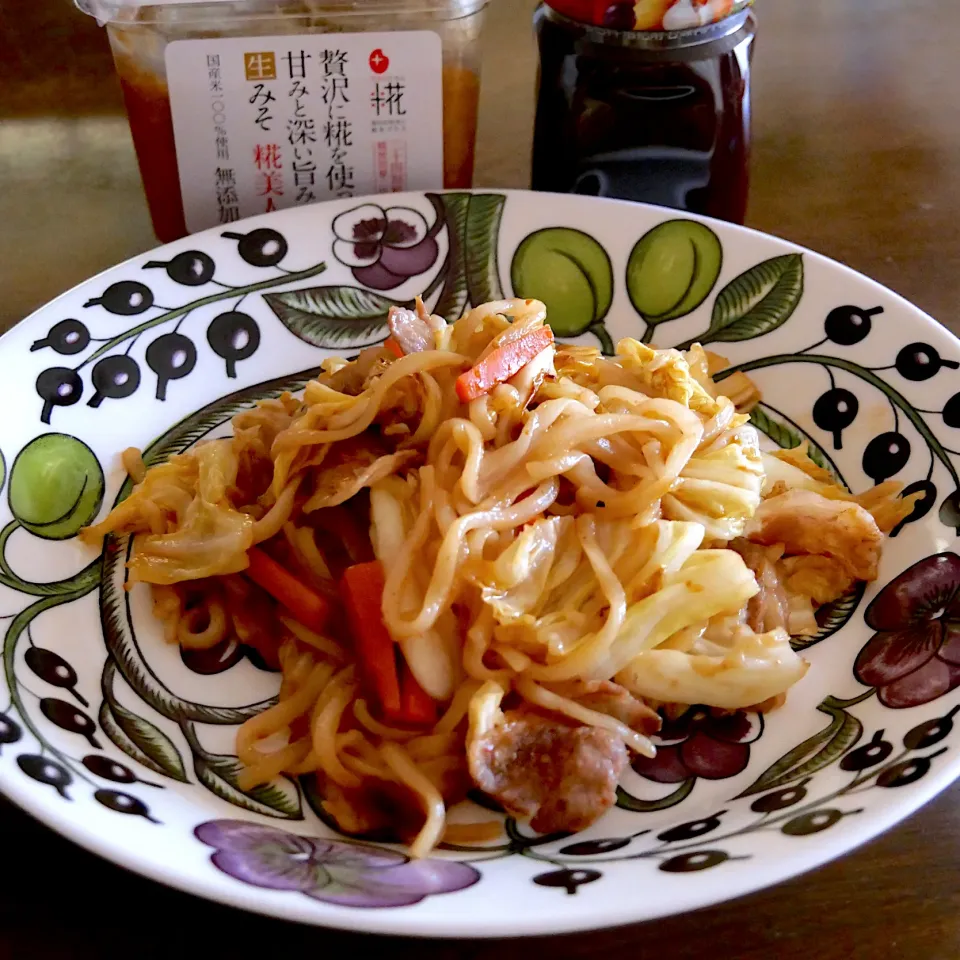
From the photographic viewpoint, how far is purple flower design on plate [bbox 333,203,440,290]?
89.1 inches

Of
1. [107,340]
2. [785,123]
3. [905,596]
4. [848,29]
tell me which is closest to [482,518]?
[905,596]

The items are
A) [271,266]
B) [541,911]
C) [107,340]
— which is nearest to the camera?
[541,911]

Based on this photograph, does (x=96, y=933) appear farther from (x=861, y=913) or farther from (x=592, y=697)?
(x=861, y=913)

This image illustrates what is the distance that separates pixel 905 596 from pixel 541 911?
2.94ft

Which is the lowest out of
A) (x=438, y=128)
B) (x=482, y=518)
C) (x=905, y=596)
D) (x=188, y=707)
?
(x=188, y=707)

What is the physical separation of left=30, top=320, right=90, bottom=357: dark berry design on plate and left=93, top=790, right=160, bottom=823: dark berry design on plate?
101 centimetres

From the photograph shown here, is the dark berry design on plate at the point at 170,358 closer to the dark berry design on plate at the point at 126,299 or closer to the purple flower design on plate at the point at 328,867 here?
the dark berry design on plate at the point at 126,299

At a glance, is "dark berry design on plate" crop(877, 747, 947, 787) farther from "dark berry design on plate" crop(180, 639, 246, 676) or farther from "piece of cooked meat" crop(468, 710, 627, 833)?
"dark berry design on plate" crop(180, 639, 246, 676)

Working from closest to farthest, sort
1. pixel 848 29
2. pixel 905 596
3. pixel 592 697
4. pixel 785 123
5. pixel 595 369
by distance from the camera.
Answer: pixel 592 697 → pixel 905 596 → pixel 595 369 → pixel 785 123 → pixel 848 29

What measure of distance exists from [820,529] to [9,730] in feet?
4.42

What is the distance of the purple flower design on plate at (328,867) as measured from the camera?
1.13 m

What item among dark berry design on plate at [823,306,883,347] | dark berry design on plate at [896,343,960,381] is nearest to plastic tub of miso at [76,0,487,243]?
dark berry design on plate at [823,306,883,347]

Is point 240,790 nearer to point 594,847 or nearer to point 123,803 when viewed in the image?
point 123,803

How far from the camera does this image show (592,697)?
4.84 ft
